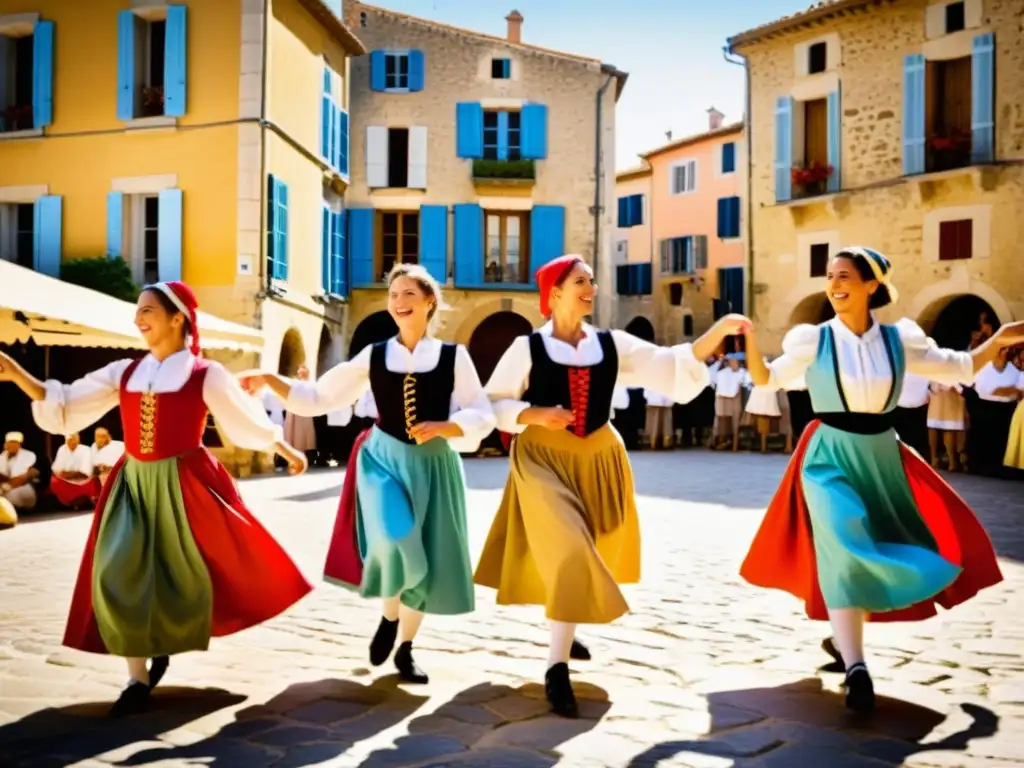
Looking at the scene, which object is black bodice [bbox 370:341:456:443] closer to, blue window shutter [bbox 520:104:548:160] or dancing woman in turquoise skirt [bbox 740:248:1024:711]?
dancing woman in turquoise skirt [bbox 740:248:1024:711]

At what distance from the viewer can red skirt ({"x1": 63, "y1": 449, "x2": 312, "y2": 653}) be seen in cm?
445

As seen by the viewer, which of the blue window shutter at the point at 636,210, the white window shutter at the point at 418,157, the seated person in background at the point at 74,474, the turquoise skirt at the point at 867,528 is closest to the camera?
the turquoise skirt at the point at 867,528

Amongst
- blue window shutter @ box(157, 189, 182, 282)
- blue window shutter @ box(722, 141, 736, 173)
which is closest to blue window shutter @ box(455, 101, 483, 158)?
blue window shutter @ box(157, 189, 182, 282)

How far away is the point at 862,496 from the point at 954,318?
17.9 m

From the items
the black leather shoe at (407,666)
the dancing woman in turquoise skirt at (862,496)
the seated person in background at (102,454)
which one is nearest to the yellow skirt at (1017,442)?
the dancing woman in turquoise skirt at (862,496)

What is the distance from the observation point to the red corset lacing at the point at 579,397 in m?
4.65

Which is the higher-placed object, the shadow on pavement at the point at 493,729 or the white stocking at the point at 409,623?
the white stocking at the point at 409,623

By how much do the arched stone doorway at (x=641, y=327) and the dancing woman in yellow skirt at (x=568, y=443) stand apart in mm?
31129

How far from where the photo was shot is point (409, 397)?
15.6 feet

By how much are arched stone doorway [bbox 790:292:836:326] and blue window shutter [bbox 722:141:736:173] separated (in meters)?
10.7

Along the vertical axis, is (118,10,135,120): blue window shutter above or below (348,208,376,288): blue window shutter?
above

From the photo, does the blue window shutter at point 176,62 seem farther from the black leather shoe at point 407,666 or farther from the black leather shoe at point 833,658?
the black leather shoe at point 833,658

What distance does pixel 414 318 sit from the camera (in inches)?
192

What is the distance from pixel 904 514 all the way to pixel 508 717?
180cm
